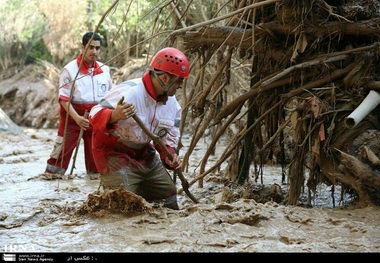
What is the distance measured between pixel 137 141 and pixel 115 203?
0.50 m

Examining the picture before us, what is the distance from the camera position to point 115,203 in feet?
14.2

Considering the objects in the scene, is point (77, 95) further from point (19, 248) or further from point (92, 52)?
point (19, 248)

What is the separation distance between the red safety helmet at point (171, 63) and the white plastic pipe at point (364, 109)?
3.81 feet

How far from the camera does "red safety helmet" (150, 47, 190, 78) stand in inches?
172

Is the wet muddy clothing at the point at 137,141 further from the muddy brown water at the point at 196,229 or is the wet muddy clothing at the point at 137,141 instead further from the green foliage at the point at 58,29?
the green foliage at the point at 58,29

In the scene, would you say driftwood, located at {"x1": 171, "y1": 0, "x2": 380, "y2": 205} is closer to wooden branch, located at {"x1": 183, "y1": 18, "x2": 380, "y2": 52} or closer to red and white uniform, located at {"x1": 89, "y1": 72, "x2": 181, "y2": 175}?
wooden branch, located at {"x1": 183, "y1": 18, "x2": 380, "y2": 52}

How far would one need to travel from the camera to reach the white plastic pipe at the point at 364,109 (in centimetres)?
432

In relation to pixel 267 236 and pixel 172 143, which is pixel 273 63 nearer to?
pixel 172 143

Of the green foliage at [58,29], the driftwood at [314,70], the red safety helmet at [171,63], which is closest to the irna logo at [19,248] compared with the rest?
the red safety helmet at [171,63]

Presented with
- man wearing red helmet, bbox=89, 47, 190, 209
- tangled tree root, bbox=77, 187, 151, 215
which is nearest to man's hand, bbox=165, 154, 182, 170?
man wearing red helmet, bbox=89, 47, 190, 209

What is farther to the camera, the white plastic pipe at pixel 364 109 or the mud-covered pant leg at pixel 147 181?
the mud-covered pant leg at pixel 147 181

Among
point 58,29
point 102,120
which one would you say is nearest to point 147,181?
point 102,120

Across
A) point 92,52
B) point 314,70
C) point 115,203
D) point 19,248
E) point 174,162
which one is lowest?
point 19,248
